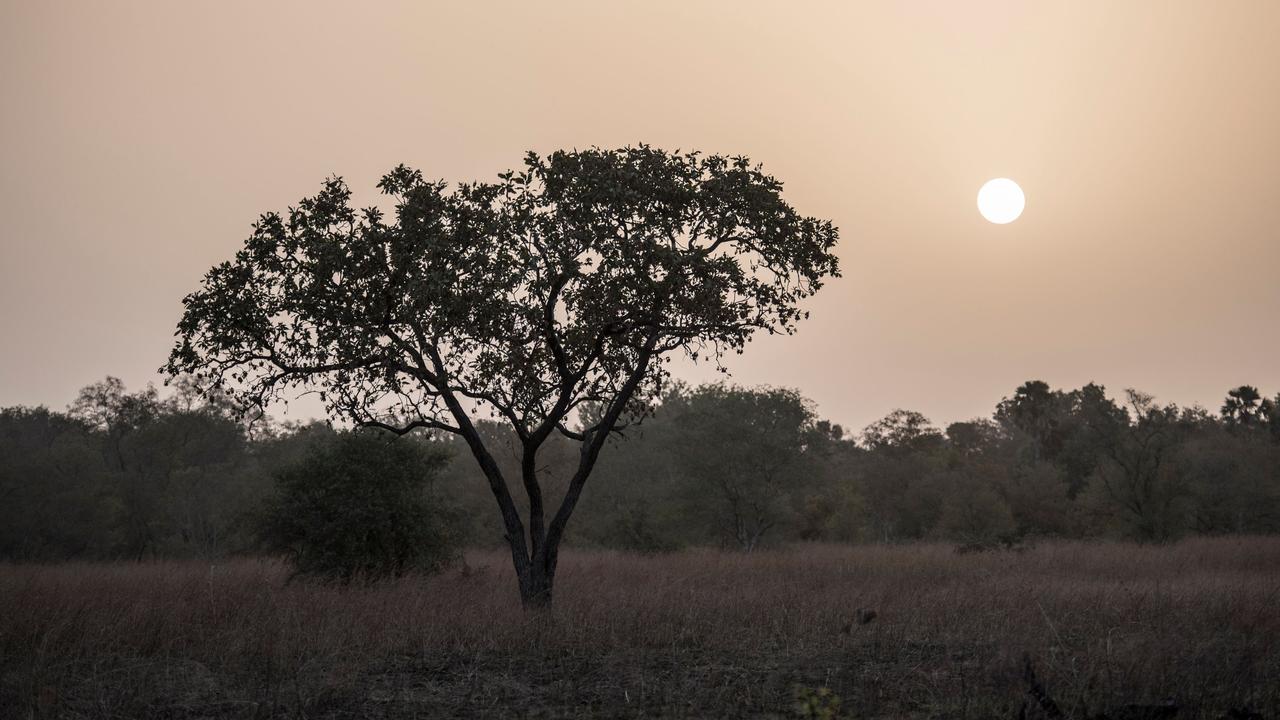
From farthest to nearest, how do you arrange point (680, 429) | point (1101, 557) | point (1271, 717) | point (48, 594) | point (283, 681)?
point (680, 429) → point (1101, 557) → point (48, 594) → point (283, 681) → point (1271, 717)

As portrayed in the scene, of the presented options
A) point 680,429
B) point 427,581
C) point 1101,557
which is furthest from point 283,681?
point 680,429

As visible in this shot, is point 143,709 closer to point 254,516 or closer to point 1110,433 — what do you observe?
point 254,516

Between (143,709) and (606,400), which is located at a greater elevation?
(606,400)

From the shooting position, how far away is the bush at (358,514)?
20344mm

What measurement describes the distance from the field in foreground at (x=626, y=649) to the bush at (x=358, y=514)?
7.43ft

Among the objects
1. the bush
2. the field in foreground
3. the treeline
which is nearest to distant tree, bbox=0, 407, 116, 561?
the treeline

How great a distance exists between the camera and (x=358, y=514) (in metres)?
20.4

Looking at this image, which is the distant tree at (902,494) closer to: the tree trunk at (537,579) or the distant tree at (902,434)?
the distant tree at (902,434)

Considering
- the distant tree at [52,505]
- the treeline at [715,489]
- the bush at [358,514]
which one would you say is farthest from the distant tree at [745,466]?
the distant tree at [52,505]

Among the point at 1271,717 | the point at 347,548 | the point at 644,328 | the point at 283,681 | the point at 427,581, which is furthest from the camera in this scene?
the point at 347,548

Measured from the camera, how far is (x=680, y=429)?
4347 centimetres

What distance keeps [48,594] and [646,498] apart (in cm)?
3287

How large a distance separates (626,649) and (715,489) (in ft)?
98.8

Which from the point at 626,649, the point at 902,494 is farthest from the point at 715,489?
the point at 626,649
